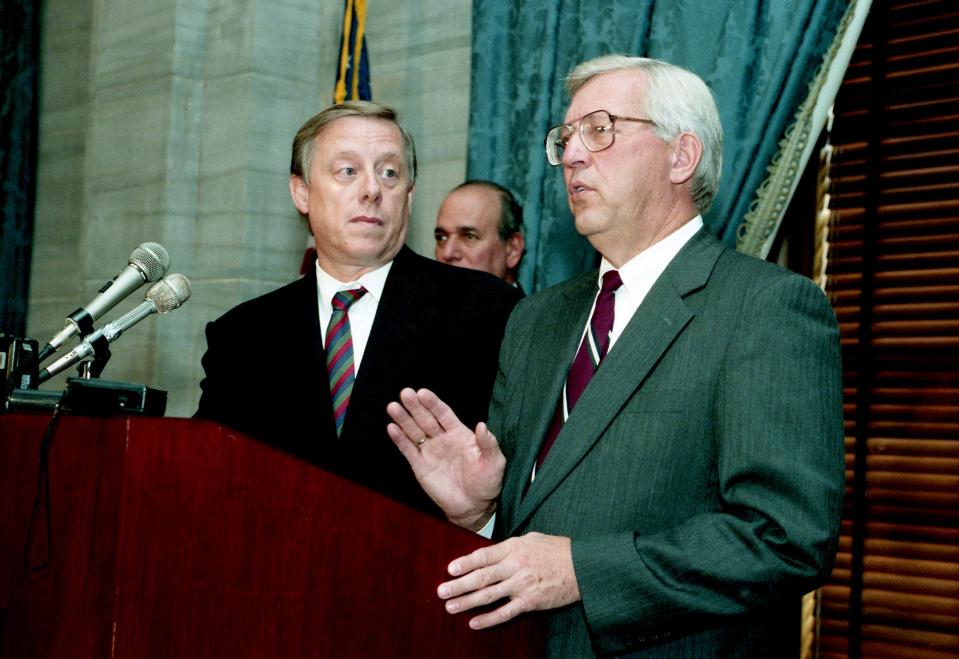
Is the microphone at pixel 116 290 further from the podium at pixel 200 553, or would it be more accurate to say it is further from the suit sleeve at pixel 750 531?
the suit sleeve at pixel 750 531

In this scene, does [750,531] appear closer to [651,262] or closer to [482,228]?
[651,262]

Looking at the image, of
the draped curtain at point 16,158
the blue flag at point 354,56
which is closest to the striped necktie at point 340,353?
the blue flag at point 354,56

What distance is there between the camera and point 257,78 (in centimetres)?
407

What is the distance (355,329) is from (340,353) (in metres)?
0.09

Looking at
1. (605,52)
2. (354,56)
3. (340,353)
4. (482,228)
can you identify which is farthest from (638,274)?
(354,56)

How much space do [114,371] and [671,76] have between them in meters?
3.11

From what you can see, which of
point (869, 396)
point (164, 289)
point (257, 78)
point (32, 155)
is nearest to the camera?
point (164, 289)

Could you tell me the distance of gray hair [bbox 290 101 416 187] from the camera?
236cm

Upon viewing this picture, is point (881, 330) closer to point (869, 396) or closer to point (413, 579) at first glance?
point (869, 396)

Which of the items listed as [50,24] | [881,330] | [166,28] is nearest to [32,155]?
[50,24]

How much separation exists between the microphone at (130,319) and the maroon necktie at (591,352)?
27.7 inches

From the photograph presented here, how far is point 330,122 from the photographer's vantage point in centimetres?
238

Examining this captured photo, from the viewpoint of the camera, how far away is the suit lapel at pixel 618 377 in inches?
62.9

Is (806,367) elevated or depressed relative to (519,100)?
depressed
